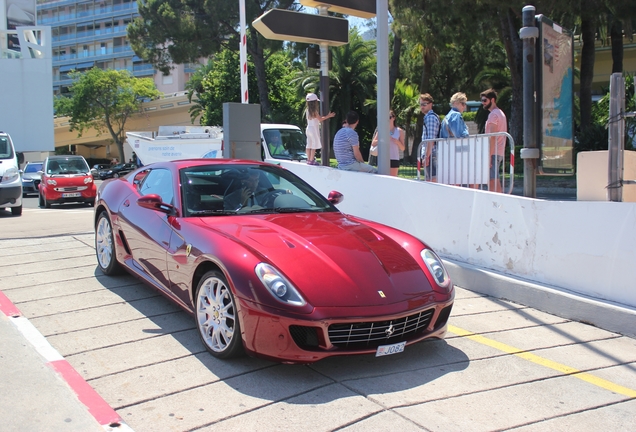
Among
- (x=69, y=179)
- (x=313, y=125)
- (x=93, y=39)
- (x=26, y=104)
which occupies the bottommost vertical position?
(x=69, y=179)

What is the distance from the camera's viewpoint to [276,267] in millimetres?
4156

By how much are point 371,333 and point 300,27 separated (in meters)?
7.00

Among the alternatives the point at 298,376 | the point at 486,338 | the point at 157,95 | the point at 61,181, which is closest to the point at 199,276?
the point at 298,376

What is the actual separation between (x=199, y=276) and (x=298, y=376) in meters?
1.11

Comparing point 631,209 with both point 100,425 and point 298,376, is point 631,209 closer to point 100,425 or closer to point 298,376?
point 298,376

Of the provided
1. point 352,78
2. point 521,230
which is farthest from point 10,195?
point 352,78

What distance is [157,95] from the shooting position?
183 ft

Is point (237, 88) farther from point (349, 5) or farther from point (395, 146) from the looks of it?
point (395, 146)

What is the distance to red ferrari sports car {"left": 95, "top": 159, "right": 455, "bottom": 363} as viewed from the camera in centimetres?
399

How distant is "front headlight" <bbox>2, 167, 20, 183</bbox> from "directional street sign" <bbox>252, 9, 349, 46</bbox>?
744 centimetres

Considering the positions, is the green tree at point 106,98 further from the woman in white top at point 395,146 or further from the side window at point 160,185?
the side window at point 160,185

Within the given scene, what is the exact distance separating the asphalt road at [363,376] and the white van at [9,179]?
29.2ft

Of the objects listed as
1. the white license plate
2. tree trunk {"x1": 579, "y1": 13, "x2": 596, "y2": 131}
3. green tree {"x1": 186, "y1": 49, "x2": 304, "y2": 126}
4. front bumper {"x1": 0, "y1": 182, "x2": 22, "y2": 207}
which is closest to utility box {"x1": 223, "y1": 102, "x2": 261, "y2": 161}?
front bumper {"x1": 0, "y1": 182, "x2": 22, "y2": 207}

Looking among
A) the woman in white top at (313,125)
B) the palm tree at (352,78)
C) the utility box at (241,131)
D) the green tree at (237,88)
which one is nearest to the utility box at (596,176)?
the woman in white top at (313,125)
